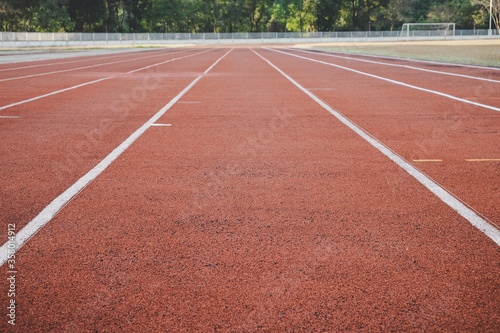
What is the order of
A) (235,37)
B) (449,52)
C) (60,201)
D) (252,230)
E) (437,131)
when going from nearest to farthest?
1. (252,230)
2. (60,201)
3. (437,131)
4. (449,52)
5. (235,37)

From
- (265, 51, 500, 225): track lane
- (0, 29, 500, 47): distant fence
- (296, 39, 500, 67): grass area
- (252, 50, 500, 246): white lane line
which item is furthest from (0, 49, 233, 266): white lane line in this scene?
(0, 29, 500, 47): distant fence

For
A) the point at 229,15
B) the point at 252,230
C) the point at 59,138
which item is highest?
the point at 229,15

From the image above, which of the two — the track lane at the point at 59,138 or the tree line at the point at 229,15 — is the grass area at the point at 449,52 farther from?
the tree line at the point at 229,15

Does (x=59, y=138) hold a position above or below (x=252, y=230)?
above

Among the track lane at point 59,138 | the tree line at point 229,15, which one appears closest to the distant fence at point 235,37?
the tree line at point 229,15

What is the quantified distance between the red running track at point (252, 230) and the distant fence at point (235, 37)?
66.6 m

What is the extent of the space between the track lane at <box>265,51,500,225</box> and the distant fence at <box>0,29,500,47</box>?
209ft

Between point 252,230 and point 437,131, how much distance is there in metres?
4.59

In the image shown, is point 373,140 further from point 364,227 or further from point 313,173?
point 364,227

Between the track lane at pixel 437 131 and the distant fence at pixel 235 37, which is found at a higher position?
the distant fence at pixel 235 37

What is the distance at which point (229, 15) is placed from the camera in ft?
371

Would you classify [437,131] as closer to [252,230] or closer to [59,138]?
[252,230]

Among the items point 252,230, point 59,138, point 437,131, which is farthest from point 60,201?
point 437,131

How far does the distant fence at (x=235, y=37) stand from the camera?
70.9m
